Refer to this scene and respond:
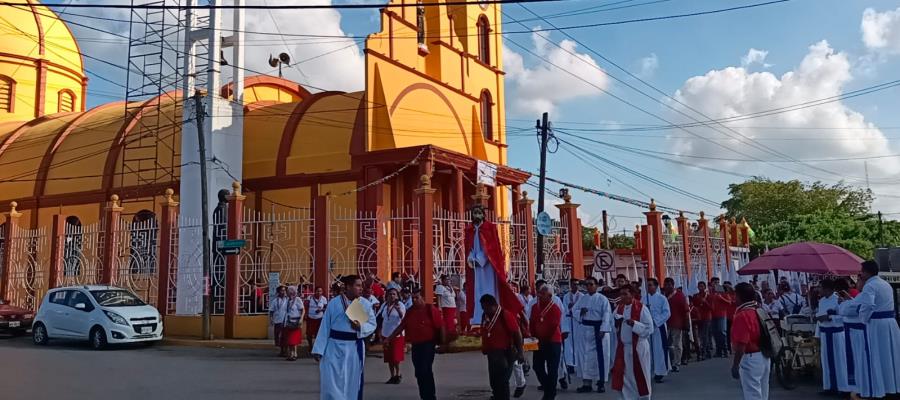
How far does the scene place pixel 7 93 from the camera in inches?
1414

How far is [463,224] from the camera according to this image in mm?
18031

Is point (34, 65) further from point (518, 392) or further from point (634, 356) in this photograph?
point (634, 356)

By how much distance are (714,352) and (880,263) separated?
4366 millimetres

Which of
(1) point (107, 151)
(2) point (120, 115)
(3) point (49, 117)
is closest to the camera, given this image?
(1) point (107, 151)

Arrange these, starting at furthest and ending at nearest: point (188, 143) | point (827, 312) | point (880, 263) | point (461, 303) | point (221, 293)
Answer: point (188, 143) < point (221, 293) < point (461, 303) < point (880, 263) < point (827, 312)

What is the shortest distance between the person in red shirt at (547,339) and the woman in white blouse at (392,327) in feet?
7.64

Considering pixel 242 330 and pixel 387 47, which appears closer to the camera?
pixel 242 330

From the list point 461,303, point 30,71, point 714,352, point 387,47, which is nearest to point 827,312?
point 714,352

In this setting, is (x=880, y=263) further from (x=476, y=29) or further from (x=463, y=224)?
(x=476, y=29)

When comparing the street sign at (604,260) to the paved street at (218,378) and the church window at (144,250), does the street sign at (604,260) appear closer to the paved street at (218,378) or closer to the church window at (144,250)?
the paved street at (218,378)

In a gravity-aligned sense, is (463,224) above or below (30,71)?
below

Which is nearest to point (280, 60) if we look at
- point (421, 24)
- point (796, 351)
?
point (421, 24)

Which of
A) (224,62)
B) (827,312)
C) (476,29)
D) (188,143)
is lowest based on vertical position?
(827,312)

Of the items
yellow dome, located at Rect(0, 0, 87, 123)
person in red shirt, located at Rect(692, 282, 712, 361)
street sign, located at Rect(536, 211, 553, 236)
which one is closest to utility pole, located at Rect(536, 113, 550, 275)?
street sign, located at Rect(536, 211, 553, 236)
